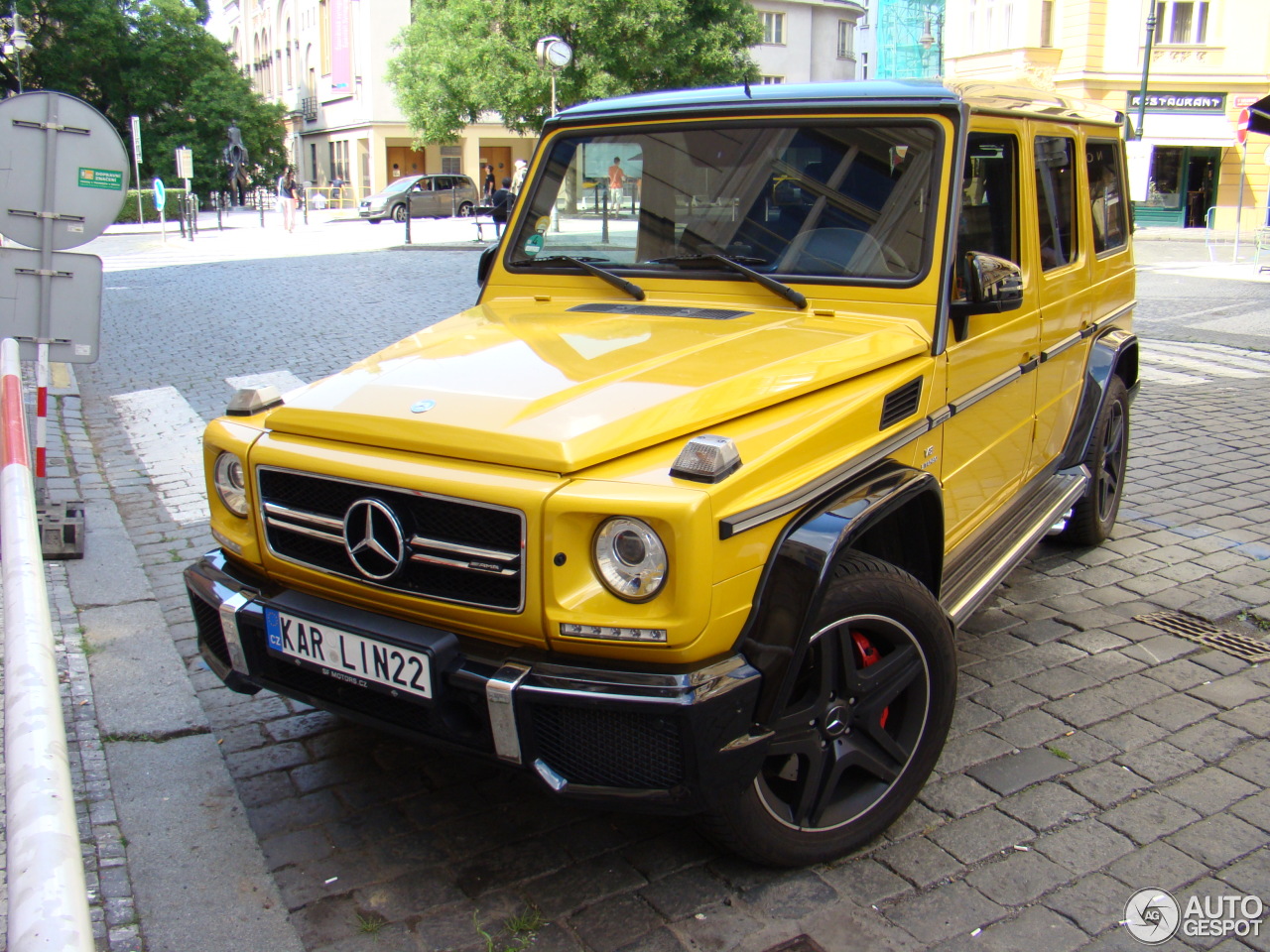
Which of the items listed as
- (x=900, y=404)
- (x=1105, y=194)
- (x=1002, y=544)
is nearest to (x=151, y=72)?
(x=1105, y=194)

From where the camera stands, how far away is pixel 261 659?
2.90 m

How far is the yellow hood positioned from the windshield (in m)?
0.28

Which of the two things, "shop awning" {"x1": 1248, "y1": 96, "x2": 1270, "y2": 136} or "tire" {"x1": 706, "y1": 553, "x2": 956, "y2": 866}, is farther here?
"shop awning" {"x1": 1248, "y1": 96, "x2": 1270, "y2": 136}

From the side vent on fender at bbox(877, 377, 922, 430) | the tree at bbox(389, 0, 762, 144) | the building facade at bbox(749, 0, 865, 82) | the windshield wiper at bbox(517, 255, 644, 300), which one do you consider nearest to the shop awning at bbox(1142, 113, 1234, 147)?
the tree at bbox(389, 0, 762, 144)

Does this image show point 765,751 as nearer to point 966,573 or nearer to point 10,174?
point 966,573

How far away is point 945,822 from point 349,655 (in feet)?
5.64

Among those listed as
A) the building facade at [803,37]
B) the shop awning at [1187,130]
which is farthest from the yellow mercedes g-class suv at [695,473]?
the building facade at [803,37]

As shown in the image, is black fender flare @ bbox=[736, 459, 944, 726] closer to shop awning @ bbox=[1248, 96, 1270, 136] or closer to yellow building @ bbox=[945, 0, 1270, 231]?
shop awning @ bbox=[1248, 96, 1270, 136]

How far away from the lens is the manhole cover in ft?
8.55

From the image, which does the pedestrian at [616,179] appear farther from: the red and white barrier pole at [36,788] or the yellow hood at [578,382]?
the red and white barrier pole at [36,788]

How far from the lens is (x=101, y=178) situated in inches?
213

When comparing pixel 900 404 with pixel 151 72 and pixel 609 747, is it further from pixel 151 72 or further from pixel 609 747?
pixel 151 72

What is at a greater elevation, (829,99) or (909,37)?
(909,37)

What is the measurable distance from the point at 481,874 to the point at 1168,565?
3816mm
